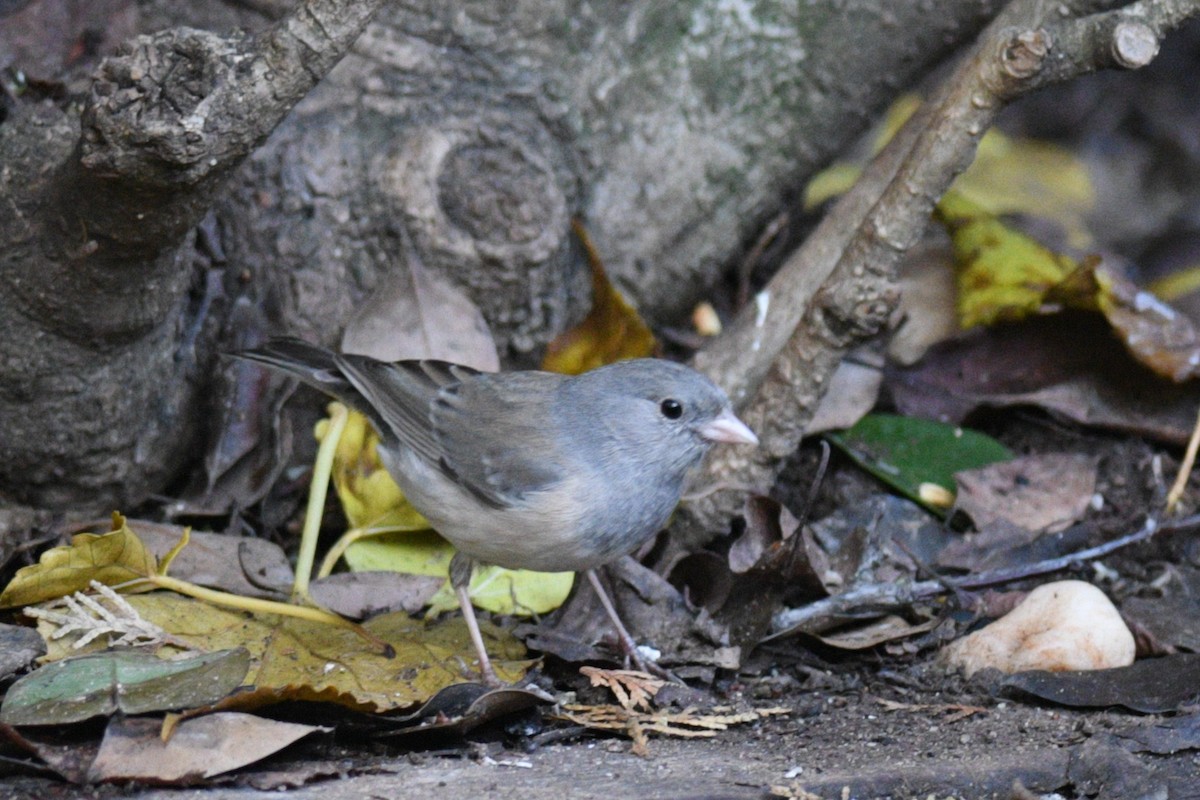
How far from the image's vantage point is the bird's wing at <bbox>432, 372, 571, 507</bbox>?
3.65m

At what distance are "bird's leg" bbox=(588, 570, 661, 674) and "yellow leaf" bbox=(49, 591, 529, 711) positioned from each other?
28cm

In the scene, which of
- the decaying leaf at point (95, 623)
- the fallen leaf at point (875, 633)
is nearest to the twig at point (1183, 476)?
the fallen leaf at point (875, 633)

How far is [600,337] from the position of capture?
4621 mm

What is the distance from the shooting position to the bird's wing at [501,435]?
144 inches

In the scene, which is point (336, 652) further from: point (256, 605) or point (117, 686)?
point (117, 686)

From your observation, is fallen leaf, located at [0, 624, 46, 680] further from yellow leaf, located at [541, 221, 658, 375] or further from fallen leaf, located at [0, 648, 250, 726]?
yellow leaf, located at [541, 221, 658, 375]

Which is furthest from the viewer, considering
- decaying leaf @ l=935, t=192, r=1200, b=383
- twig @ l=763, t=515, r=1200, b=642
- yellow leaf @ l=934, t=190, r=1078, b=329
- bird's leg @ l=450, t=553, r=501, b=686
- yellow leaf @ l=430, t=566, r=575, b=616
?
yellow leaf @ l=934, t=190, r=1078, b=329

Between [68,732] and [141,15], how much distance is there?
2.59 meters

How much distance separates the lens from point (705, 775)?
9.53 feet

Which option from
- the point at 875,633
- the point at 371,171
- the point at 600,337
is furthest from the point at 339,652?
the point at 371,171

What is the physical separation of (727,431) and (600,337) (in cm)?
100

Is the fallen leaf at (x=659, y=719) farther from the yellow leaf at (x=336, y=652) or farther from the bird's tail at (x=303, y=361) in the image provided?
the bird's tail at (x=303, y=361)

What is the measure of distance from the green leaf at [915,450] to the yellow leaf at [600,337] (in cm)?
76

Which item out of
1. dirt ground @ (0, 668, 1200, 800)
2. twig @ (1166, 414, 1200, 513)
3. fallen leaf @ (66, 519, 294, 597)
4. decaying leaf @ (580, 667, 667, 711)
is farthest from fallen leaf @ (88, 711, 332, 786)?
twig @ (1166, 414, 1200, 513)
